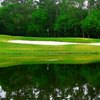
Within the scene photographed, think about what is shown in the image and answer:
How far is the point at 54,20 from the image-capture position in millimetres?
91062

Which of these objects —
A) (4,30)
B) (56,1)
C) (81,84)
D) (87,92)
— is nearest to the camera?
(87,92)

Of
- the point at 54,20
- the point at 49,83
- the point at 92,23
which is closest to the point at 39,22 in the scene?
the point at 54,20

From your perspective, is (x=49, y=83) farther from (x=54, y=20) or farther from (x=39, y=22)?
(x=54, y=20)

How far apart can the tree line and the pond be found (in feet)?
184

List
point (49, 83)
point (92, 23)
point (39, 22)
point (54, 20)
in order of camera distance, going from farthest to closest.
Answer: point (54, 20) → point (39, 22) → point (92, 23) → point (49, 83)

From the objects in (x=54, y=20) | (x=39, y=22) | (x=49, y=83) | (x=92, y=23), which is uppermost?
(x=49, y=83)

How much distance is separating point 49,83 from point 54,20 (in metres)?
75.7

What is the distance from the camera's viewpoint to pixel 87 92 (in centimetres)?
1354

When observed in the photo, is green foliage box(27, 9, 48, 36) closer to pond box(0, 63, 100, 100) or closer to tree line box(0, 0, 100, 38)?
tree line box(0, 0, 100, 38)

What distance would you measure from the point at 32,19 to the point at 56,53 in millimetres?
54953

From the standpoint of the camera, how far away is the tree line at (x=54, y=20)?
265 ft

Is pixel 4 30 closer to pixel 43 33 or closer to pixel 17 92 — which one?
pixel 43 33

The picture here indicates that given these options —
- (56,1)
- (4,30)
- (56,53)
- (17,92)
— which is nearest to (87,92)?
(17,92)

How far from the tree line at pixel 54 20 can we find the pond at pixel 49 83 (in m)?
56.1
